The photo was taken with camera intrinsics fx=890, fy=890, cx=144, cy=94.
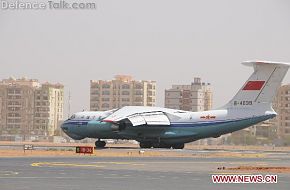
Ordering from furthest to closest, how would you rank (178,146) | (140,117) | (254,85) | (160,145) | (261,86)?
(178,146)
(160,145)
(254,85)
(140,117)
(261,86)

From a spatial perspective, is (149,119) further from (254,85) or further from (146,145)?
(254,85)

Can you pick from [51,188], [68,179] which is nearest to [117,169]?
[68,179]

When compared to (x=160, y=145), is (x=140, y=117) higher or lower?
higher

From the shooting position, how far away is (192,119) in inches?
4077

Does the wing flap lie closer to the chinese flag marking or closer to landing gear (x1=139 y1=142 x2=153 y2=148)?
landing gear (x1=139 y1=142 x2=153 y2=148)

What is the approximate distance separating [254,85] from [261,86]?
3.14ft

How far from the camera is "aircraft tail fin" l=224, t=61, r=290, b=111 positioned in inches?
4109

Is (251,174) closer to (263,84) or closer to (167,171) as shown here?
(167,171)

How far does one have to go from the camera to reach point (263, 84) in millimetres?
105750

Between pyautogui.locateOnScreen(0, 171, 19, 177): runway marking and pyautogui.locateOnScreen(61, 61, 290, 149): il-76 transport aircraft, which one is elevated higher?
pyautogui.locateOnScreen(61, 61, 290, 149): il-76 transport aircraft

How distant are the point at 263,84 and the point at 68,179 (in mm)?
66223

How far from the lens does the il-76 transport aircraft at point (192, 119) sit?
10281 centimetres

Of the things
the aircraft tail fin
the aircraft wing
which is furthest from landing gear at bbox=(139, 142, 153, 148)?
the aircraft tail fin

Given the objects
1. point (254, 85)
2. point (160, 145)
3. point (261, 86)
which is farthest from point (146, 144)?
point (261, 86)
